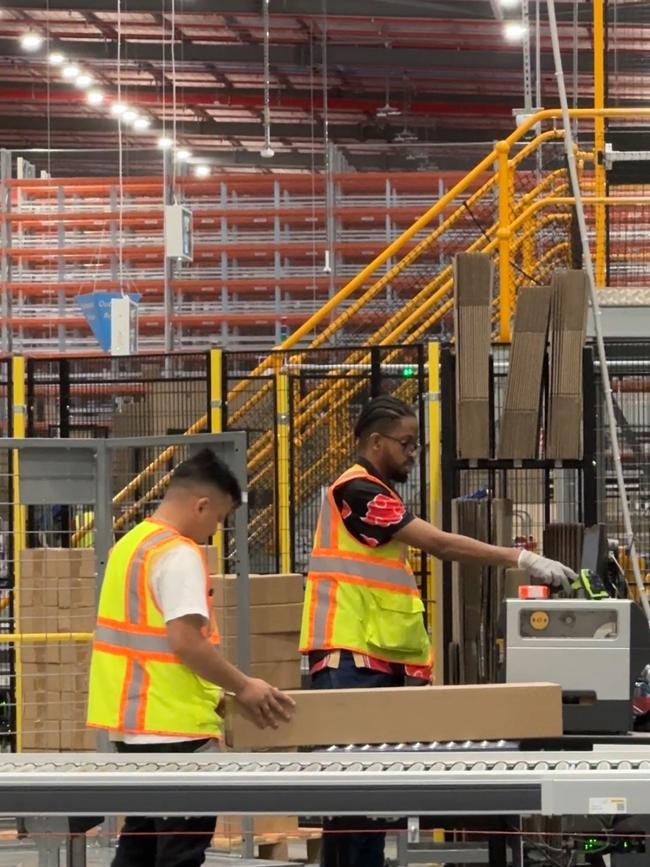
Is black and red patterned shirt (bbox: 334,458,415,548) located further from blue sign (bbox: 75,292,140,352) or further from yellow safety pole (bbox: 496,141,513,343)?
blue sign (bbox: 75,292,140,352)

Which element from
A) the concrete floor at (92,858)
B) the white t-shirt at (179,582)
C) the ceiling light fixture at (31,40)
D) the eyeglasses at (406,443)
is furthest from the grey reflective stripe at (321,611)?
the ceiling light fixture at (31,40)

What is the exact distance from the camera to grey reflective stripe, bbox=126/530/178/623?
4383 millimetres

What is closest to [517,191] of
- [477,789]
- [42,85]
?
[42,85]

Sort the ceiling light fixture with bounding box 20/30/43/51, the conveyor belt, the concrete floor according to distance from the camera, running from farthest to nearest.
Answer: the ceiling light fixture with bounding box 20/30/43/51 → the concrete floor → the conveyor belt

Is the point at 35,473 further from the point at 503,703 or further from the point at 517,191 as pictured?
the point at 517,191

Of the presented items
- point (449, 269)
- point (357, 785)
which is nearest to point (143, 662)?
point (357, 785)

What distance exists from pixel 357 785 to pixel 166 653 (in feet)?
3.41

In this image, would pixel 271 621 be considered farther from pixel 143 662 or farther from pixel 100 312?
pixel 100 312

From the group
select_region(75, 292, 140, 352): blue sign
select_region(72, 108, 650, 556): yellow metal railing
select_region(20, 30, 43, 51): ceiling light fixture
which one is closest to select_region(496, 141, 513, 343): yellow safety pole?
select_region(72, 108, 650, 556): yellow metal railing

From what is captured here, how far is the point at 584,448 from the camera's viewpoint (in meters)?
6.56

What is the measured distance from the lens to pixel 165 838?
4219 mm

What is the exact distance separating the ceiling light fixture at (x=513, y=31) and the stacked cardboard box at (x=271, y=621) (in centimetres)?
954

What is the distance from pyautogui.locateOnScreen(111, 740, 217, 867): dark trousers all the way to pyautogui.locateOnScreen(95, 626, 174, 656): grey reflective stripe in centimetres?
29

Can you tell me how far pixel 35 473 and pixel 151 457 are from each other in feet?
16.6
